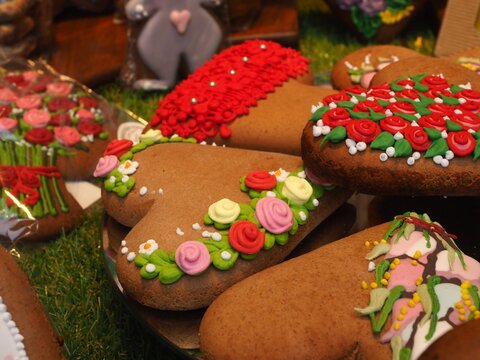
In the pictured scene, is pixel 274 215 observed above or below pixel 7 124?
above

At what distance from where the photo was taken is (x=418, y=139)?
3.09 feet

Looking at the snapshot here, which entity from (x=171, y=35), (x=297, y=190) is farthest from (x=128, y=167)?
(x=171, y=35)

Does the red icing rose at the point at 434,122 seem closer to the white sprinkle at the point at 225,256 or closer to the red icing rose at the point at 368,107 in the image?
the red icing rose at the point at 368,107

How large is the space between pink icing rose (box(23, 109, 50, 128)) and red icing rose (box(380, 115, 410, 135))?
31.4 inches

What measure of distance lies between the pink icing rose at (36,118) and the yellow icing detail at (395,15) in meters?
1.07

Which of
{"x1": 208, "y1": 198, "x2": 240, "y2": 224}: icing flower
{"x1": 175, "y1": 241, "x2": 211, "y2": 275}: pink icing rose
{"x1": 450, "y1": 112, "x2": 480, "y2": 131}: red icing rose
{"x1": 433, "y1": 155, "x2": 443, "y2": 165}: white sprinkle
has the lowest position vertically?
{"x1": 175, "y1": 241, "x2": 211, "y2": 275}: pink icing rose

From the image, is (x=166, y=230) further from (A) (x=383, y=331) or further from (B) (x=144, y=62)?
(B) (x=144, y=62)

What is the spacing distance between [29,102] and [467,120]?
3.17ft

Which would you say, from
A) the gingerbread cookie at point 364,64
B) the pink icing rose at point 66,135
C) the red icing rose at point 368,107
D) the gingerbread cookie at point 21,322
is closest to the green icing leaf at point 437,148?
the red icing rose at point 368,107

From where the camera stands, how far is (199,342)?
34.1 inches

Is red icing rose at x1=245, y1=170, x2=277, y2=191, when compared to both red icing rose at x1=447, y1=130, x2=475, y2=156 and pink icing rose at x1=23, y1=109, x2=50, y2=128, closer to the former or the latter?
red icing rose at x1=447, y1=130, x2=475, y2=156

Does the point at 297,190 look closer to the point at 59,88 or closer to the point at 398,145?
the point at 398,145

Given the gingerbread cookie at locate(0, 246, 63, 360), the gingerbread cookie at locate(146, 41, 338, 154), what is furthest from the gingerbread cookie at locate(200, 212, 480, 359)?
the gingerbread cookie at locate(146, 41, 338, 154)

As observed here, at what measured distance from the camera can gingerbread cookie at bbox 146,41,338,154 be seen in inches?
46.7
